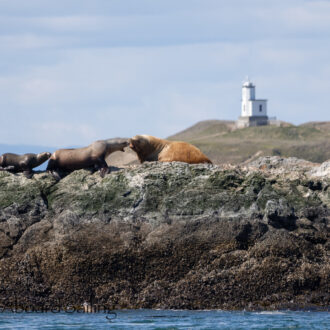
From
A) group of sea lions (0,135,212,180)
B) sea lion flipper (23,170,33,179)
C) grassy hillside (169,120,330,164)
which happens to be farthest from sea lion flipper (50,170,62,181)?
grassy hillside (169,120,330,164)

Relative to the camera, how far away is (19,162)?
69.6 ft

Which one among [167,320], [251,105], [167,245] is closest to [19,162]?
[167,245]

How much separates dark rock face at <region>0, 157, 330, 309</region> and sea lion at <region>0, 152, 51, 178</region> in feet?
3.86

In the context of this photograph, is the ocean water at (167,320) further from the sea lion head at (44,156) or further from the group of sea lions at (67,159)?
the sea lion head at (44,156)

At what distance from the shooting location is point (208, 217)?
1909 cm

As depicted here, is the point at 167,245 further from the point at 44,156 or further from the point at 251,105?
the point at 251,105

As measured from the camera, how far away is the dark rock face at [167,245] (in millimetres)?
18406

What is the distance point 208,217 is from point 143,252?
5.00ft

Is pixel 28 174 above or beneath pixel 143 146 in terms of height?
beneath

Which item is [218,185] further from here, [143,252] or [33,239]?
[33,239]

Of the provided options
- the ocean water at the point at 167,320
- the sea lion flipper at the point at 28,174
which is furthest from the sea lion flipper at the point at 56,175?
the ocean water at the point at 167,320

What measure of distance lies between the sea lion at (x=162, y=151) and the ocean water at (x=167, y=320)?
540cm

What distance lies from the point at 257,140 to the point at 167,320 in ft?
339

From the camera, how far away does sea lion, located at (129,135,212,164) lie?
2266cm
